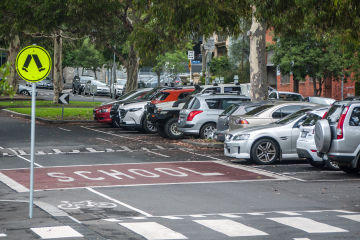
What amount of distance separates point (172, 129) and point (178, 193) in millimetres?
13683

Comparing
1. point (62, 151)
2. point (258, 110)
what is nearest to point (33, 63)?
point (258, 110)

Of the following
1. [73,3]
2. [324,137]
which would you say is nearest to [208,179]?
[324,137]

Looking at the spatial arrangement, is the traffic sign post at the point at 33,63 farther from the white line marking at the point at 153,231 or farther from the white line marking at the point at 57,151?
the white line marking at the point at 57,151

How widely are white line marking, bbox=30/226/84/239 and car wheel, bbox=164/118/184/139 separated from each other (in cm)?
1806

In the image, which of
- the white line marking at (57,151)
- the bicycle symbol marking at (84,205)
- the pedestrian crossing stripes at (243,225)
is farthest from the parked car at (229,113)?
the pedestrian crossing stripes at (243,225)

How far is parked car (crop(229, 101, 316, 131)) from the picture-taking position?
21.7m

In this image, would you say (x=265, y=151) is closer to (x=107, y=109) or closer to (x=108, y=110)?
(x=108, y=110)

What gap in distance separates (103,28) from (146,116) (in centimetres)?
1095

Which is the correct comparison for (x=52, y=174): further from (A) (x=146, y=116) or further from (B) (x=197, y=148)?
(A) (x=146, y=116)

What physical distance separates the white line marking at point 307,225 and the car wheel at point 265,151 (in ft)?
28.2

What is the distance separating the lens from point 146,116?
30453 mm

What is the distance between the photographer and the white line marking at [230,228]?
9988 millimetres

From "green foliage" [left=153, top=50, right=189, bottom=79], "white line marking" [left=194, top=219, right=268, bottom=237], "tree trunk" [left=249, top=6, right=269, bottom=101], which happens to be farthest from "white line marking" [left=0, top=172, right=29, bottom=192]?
"green foliage" [left=153, top=50, right=189, bottom=79]

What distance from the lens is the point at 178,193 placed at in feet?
48.3
